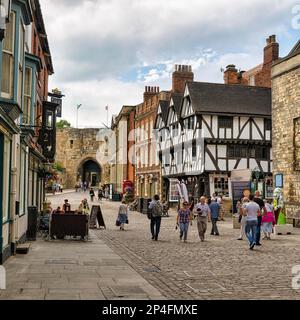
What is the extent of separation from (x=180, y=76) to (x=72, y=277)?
3326 cm

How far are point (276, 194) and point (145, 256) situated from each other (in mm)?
12204

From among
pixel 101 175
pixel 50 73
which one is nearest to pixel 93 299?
pixel 50 73

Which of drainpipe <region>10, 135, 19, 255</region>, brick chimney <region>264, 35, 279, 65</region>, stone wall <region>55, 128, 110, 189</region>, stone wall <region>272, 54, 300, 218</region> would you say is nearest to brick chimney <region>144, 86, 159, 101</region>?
brick chimney <region>264, 35, 279, 65</region>

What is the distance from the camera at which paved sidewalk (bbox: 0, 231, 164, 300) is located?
26.6 feet

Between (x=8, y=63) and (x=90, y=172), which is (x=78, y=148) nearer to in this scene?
(x=90, y=172)

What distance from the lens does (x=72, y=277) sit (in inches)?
381

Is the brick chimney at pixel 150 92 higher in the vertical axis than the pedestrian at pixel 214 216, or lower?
higher

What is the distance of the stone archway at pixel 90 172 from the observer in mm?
78250

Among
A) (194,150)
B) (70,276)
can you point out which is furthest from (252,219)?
(194,150)

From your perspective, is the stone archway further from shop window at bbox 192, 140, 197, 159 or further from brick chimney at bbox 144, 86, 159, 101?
shop window at bbox 192, 140, 197, 159

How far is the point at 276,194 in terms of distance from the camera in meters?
24.0

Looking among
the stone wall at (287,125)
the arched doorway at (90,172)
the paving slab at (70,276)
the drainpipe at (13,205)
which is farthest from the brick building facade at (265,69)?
the arched doorway at (90,172)

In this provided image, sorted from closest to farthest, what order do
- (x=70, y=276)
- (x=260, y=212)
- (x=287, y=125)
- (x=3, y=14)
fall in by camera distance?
(x=3, y=14) → (x=70, y=276) → (x=260, y=212) → (x=287, y=125)

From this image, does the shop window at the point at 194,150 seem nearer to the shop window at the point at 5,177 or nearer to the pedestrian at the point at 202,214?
the pedestrian at the point at 202,214
